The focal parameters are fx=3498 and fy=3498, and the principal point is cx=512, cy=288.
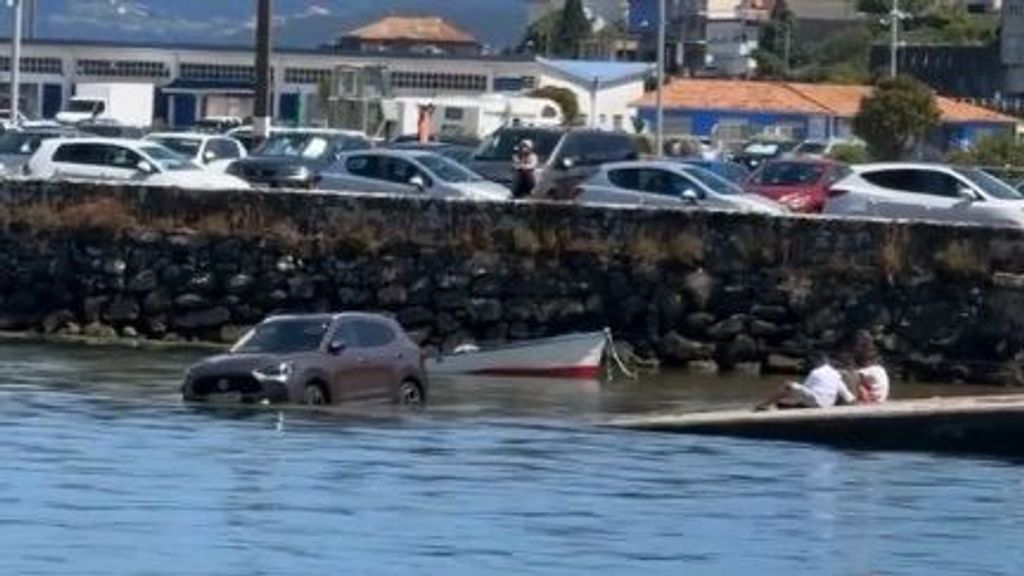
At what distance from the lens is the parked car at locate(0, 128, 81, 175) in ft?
210

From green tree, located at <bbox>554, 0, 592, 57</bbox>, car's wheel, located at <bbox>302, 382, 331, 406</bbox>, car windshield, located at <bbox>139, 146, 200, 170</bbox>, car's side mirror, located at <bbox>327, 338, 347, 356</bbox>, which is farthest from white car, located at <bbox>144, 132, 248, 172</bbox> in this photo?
green tree, located at <bbox>554, 0, 592, 57</bbox>

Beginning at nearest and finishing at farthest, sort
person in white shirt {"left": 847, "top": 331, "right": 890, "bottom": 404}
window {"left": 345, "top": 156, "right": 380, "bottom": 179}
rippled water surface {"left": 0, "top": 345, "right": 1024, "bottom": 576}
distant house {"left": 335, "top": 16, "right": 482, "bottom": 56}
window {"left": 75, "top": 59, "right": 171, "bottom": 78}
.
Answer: rippled water surface {"left": 0, "top": 345, "right": 1024, "bottom": 576} → person in white shirt {"left": 847, "top": 331, "right": 890, "bottom": 404} → window {"left": 345, "top": 156, "right": 380, "bottom": 179} → window {"left": 75, "top": 59, "right": 171, "bottom": 78} → distant house {"left": 335, "top": 16, "right": 482, "bottom": 56}

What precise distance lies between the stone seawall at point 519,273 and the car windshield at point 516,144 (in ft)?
42.2

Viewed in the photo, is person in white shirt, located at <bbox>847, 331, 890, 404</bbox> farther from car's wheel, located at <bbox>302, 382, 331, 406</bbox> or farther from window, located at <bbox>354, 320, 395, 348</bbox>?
car's wheel, located at <bbox>302, 382, 331, 406</bbox>

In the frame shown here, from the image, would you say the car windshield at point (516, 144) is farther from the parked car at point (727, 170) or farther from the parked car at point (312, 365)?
the parked car at point (312, 365)

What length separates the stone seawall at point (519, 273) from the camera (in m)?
50.0

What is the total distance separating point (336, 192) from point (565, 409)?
42.8 feet

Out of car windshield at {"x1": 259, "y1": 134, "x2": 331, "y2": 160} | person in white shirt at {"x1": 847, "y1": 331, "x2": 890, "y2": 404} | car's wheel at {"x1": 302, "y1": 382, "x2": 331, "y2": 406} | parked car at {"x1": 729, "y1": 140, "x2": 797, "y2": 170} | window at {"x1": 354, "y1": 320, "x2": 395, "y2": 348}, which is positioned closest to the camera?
person in white shirt at {"x1": 847, "y1": 331, "x2": 890, "y2": 404}

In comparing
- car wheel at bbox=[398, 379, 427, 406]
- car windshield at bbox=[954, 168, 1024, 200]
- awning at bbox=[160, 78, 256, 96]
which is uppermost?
car windshield at bbox=[954, 168, 1024, 200]

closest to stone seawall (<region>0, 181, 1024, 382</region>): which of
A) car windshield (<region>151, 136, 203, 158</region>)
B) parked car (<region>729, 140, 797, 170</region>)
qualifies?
car windshield (<region>151, 136, 203, 158</region>)

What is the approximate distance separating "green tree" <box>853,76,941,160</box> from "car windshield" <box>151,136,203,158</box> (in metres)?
27.0

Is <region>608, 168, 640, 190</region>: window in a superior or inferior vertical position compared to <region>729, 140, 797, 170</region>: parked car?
superior

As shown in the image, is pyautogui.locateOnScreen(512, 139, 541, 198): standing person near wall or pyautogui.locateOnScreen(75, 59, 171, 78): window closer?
pyautogui.locateOnScreen(512, 139, 541, 198): standing person near wall

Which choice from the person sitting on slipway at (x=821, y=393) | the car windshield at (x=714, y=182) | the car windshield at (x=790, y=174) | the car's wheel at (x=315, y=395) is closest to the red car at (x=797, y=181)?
the car windshield at (x=790, y=174)
